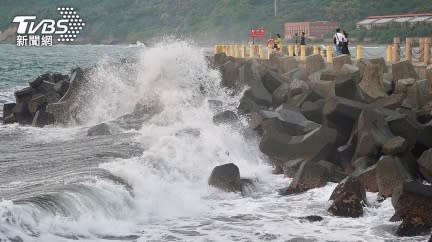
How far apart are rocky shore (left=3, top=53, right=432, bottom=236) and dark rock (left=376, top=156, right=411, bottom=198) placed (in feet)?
0.04

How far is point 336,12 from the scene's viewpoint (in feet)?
252

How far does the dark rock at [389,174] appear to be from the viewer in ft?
31.9

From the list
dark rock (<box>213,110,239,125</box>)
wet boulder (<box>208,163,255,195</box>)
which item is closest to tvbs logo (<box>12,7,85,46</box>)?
dark rock (<box>213,110,239,125</box>)

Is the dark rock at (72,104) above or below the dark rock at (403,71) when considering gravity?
below

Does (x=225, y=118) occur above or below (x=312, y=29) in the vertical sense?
below

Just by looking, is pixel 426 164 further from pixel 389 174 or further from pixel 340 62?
pixel 340 62

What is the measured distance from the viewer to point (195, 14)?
110938 mm

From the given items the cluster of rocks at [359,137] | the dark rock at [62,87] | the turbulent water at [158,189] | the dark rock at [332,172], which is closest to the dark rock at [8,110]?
the dark rock at [62,87]

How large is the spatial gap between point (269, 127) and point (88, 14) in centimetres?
12734

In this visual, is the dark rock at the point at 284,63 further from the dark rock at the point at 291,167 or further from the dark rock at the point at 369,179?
the dark rock at the point at 369,179

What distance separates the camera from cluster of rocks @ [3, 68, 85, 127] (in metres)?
19.0

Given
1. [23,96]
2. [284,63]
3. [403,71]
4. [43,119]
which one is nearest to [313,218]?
[403,71]

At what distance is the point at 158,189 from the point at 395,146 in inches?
127

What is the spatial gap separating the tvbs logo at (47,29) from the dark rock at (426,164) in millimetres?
116599
